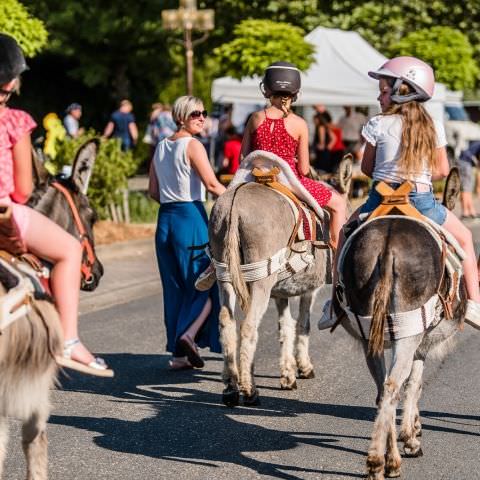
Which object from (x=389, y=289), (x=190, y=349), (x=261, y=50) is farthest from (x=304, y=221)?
(x=261, y=50)

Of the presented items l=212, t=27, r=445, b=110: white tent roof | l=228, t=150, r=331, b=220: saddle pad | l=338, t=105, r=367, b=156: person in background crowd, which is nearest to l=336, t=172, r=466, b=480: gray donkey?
l=228, t=150, r=331, b=220: saddle pad

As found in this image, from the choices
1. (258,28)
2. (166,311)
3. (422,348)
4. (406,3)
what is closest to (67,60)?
(406,3)

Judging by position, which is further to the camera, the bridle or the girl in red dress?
the girl in red dress

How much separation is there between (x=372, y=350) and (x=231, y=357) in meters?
2.03

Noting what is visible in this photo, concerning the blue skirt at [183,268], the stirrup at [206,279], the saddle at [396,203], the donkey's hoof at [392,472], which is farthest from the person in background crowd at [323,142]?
the donkey's hoof at [392,472]

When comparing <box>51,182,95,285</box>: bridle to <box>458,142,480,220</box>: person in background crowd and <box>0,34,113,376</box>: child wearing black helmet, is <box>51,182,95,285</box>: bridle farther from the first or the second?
<box>458,142,480,220</box>: person in background crowd

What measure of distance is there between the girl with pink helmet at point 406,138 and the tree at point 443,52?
89.2 feet

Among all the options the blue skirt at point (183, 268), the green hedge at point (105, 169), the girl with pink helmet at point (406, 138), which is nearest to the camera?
the girl with pink helmet at point (406, 138)

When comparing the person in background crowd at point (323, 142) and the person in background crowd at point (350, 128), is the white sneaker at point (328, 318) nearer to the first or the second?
the person in background crowd at point (323, 142)

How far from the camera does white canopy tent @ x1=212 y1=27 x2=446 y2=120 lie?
1102 inches

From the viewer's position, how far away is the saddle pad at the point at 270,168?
9227 millimetres

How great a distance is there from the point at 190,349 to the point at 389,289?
353cm

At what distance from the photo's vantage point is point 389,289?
6.87m

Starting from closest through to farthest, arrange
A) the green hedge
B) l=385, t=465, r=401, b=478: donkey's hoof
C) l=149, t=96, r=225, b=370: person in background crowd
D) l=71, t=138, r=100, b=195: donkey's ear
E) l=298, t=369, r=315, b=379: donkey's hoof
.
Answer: l=71, t=138, r=100, b=195: donkey's ear → l=385, t=465, r=401, b=478: donkey's hoof → l=149, t=96, r=225, b=370: person in background crowd → l=298, t=369, r=315, b=379: donkey's hoof → the green hedge
